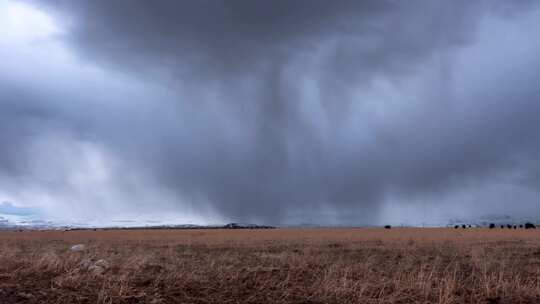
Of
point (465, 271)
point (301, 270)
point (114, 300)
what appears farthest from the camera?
point (465, 271)

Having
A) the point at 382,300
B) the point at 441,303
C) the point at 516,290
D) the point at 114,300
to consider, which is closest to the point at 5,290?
the point at 114,300

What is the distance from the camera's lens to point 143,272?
49.6 ft

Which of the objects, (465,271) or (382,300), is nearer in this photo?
(382,300)

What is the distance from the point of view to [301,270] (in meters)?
16.9

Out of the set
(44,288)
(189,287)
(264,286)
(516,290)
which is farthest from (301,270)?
(44,288)

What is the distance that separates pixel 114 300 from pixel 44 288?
2332mm

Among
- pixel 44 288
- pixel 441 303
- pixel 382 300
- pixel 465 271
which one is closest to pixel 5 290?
pixel 44 288

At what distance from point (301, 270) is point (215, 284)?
4.93 m

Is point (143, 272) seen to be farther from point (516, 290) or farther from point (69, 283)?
point (516, 290)

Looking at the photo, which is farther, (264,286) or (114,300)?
(264,286)

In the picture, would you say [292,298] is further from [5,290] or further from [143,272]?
[5,290]

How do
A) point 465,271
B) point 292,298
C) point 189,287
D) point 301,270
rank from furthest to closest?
1. point 465,271
2. point 301,270
3. point 189,287
4. point 292,298

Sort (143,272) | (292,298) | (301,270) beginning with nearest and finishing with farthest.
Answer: (292,298), (143,272), (301,270)

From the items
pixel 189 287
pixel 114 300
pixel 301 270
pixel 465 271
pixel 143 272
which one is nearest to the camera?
pixel 114 300
